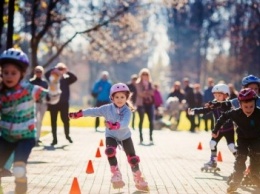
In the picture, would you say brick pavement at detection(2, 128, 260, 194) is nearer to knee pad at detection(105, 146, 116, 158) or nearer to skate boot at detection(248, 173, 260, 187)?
skate boot at detection(248, 173, 260, 187)

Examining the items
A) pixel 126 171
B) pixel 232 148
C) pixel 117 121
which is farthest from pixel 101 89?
pixel 117 121

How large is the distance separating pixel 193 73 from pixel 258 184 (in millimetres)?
63918

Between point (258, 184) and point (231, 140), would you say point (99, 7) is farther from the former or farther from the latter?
point (258, 184)

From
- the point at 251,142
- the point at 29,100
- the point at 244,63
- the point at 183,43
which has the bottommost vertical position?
the point at 251,142

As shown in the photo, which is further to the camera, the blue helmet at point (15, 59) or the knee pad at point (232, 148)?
the knee pad at point (232, 148)

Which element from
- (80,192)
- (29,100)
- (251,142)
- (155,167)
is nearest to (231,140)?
(155,167)

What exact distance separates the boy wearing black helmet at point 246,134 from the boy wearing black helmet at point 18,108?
9.79 feet

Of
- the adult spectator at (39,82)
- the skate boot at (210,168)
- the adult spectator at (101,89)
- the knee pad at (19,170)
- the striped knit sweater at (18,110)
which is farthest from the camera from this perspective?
the adult spectator at (101,89)

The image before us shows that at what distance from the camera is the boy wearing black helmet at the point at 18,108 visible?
5367 mm

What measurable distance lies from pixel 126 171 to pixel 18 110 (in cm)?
421

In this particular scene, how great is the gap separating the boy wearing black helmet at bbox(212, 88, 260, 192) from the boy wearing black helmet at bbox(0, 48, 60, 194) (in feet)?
9.79

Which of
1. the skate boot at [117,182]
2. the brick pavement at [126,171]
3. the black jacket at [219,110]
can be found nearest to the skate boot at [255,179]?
the brick pavement at [126,171]

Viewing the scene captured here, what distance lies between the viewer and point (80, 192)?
6746 mm

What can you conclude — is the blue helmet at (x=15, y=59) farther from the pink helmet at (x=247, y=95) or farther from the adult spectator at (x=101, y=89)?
the adult spectator at (x=101, y=89)
